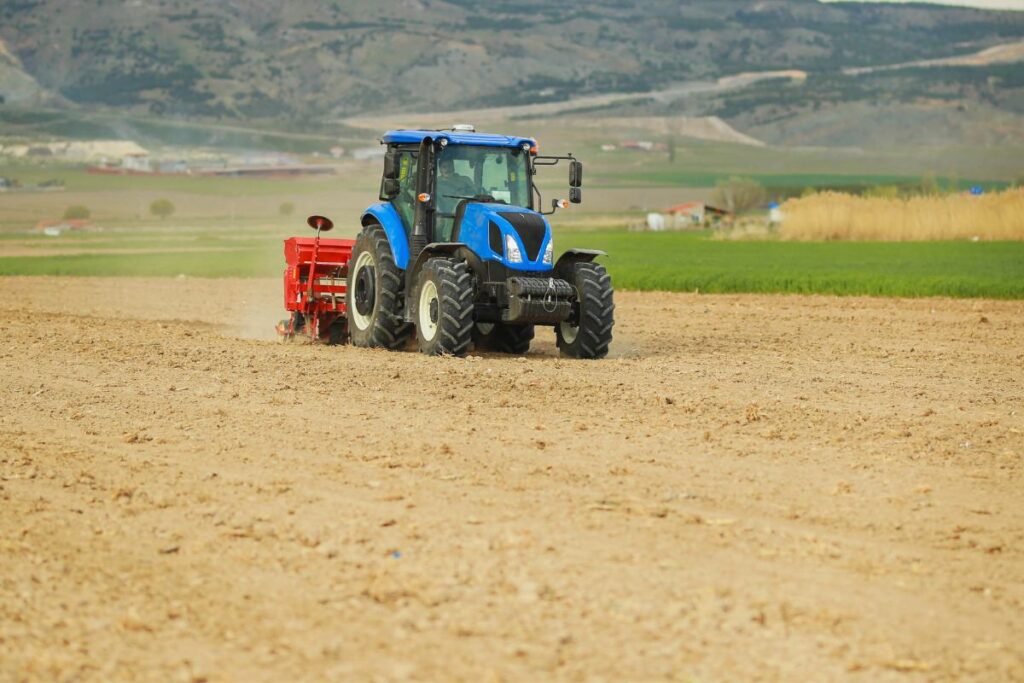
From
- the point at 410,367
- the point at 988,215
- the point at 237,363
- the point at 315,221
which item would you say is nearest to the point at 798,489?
the point at 410,367

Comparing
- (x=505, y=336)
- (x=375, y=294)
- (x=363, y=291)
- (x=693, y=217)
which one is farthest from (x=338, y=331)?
(x=693, y=217)

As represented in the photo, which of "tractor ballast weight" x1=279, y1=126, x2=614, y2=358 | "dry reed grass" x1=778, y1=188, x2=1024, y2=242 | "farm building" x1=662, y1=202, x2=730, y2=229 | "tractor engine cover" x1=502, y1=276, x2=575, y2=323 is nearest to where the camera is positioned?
"tractor engine cover" x1=502, y1=276, x2=575, y2=323

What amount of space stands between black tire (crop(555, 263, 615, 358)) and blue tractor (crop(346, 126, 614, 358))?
10 millimetres

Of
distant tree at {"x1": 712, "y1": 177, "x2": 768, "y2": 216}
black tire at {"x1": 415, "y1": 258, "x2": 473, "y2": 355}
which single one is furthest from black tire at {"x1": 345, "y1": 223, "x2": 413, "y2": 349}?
distant tree at {"x1": 712, "y1": 177, "x2": 768, "y2": 216}

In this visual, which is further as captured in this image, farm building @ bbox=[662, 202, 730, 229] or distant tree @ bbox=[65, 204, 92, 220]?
distant tree @ bbox=[65, 204, 92, 220]

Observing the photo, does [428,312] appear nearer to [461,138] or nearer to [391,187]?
[391,187]

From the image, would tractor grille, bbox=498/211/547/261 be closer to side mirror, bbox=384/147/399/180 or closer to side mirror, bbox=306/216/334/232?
side mirror, bbox=384/147/399/180

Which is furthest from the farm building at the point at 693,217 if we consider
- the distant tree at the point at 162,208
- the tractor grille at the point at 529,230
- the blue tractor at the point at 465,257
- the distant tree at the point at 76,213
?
the tractor grille at the point at 529,230

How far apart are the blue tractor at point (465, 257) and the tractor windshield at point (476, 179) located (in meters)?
0.01

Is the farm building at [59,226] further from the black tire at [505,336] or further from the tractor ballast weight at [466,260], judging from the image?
the tractor ballast weight at [466,260]

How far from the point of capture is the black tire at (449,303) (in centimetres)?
1583

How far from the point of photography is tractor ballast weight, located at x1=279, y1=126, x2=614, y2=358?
16.1m

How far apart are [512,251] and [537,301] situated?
58 cm

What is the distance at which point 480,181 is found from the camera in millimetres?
16953
